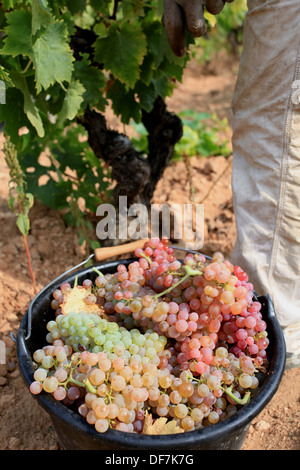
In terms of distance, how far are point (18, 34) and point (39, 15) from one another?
17 centimetres

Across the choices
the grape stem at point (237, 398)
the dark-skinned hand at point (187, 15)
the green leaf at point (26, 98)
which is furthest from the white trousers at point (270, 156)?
the green leaf at point (26, 98)

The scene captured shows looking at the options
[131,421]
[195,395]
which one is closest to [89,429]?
[131,421]

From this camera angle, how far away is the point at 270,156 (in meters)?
1.67

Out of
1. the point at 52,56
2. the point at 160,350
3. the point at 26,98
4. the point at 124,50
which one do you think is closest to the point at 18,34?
the point at 52,56

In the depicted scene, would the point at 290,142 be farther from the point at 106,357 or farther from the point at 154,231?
the point at 154,231

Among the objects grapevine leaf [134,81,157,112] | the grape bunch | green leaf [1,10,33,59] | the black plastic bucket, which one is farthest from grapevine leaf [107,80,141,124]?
the black plastic bucket

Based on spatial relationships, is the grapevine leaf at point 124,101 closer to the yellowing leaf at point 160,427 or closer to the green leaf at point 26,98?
A: the green leaf at point 26,98

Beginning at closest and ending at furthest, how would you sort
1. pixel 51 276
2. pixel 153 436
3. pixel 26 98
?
pixel 153 436 → pixel 26 98 → pixel 51 276

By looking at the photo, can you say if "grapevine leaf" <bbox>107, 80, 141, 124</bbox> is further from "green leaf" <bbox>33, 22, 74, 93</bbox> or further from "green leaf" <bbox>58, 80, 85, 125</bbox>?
"green leaf" <bbox>33, 22, 74, 93</bbox>

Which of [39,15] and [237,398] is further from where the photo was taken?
[39,15]

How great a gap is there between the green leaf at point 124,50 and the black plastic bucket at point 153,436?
3.71 ft

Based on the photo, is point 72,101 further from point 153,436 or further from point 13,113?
point 153,436

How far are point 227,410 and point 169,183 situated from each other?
2.19 m

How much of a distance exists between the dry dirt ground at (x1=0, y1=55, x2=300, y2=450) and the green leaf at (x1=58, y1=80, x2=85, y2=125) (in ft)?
2.98
